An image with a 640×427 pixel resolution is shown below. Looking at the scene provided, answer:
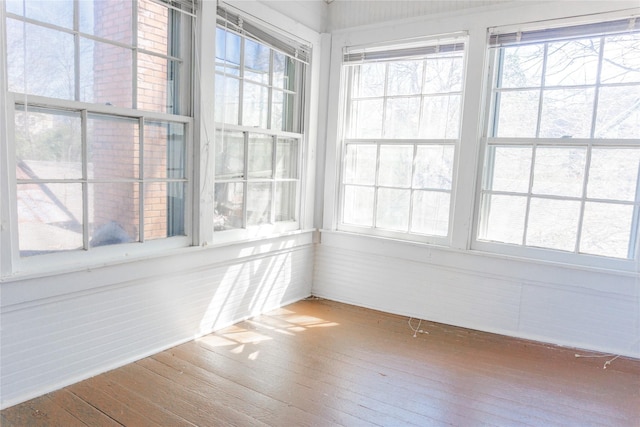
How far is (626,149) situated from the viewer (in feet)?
9.43

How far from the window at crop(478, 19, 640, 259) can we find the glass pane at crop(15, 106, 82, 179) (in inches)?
114

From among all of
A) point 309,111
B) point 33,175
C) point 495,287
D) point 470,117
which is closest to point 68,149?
point 33,175

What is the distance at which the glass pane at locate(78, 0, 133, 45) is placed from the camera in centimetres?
224

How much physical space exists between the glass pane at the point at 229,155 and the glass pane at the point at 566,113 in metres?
2.31

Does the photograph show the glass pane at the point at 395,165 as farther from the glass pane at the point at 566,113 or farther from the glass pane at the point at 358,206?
the glass pane at the point at 566,113

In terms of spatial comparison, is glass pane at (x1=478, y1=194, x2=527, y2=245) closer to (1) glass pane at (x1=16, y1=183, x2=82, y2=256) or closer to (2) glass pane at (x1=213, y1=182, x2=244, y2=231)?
(2) glass pane at (x1=213, y1=182, x2=244, y2=231)

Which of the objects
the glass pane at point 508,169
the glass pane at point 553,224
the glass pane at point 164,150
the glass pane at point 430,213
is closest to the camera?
the glass pane at point 164,150

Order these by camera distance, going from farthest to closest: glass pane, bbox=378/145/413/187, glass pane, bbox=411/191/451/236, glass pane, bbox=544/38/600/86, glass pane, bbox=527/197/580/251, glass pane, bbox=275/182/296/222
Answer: glass pane, bbox=275/182/296/222
glass pane, bbox=378/145/413/187
glass pane, bbox=411/191/451/236
glass pane, bbox=527/197/580/251
glass pane, bbox=544/38/600/86

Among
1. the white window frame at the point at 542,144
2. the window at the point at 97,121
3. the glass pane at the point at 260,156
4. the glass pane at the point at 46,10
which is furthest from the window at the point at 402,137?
the glass pane at the point at 46,10

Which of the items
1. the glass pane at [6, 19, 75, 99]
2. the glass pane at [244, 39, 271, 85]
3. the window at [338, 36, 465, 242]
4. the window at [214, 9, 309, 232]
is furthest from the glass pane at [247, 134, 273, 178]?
the glass pane at [6, 19, 75, 99]

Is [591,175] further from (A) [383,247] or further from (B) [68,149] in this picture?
(B) [68,149]

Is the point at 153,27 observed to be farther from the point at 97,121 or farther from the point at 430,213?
the point at 430,213

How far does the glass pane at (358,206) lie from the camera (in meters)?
3.87

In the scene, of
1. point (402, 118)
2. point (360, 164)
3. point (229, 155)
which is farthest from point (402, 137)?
point (229, 155)
